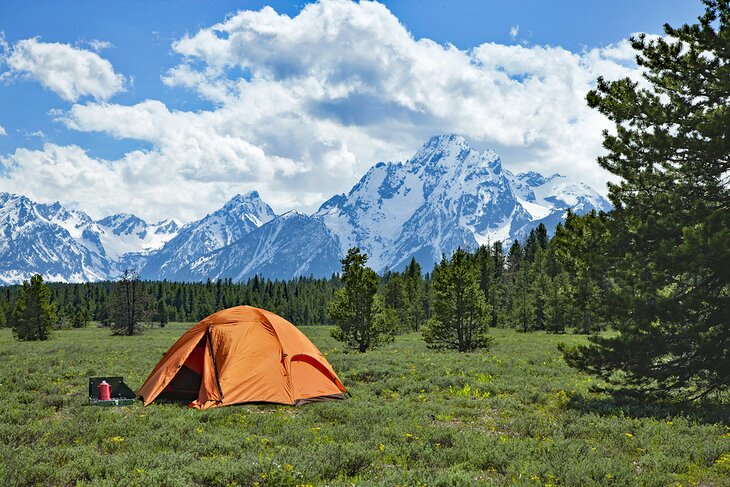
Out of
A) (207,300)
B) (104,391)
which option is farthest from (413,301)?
(207,300)

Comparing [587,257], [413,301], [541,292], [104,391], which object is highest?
[587,257]

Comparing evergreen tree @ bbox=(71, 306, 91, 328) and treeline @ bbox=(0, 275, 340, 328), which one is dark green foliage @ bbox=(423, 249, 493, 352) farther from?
treeline @ bbox=(0, 275, 340, 328)

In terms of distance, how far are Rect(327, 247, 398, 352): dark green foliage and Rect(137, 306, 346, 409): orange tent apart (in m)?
16.1

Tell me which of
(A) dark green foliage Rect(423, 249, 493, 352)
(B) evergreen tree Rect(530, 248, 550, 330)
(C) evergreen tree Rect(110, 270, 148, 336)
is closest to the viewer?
(A) dark green foliage Rect(423, 249, 493, 352)

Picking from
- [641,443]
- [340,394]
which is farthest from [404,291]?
[641,443]

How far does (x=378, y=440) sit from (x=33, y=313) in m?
62.5

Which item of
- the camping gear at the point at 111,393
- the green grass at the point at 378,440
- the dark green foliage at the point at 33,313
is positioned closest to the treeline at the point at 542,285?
the green grass at the point at 378,440

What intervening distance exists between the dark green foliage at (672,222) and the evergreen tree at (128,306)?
74.2m

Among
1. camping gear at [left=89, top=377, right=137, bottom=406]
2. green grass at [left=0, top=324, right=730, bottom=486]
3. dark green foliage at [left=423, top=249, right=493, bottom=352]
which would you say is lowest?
green grass at [left=0, top=324, right=730, bottom=486]

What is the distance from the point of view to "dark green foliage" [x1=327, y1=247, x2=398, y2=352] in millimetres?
32688

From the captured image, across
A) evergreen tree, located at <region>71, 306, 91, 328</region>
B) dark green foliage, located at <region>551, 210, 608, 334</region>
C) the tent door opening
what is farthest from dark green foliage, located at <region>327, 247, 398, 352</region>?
evergreen tree, located at <region>71, 306, 91, 328</region>

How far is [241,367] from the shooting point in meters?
15.2

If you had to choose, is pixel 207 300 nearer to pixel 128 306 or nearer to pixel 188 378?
pixel 128 306

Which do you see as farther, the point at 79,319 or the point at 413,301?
the point at 79,319
